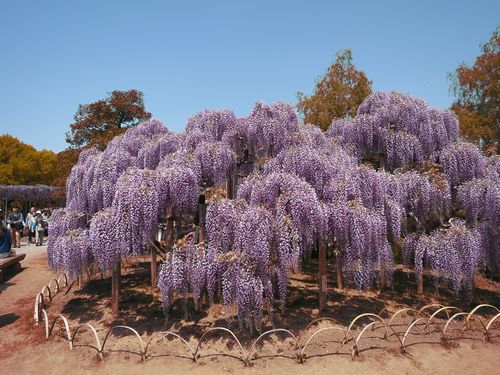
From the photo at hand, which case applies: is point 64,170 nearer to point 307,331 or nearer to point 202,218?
point 202,218

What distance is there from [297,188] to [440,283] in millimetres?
7224

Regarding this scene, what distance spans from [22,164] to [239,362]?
40814 millimetres

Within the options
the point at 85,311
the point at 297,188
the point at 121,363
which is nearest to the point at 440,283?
the point at 297,188

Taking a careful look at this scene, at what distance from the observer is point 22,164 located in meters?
38.6

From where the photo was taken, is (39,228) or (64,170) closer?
(39,228)

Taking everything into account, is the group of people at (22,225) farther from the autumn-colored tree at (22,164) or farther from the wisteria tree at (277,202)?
the autumn-colored tree at (22,164)

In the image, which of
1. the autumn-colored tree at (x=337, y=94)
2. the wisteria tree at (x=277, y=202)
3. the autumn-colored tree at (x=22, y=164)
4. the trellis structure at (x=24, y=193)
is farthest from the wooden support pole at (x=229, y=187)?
the autumn-colored tree at (x=22, y=164)

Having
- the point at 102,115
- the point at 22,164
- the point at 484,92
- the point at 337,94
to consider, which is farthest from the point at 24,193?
the point at 484,92

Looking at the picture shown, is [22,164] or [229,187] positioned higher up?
[22,164]

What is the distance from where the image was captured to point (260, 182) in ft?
27.1

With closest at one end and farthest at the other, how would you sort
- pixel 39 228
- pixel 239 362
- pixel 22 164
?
pixel 239 362, pixel 39 228, pixel 22 164

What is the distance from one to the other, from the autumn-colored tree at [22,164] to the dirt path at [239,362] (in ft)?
114

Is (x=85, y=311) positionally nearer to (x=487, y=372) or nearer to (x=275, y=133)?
(x=275, y=133)

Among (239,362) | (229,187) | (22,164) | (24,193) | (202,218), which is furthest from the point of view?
(22,164)
